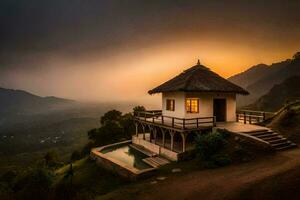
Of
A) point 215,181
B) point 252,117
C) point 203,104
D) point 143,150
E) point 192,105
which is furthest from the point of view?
point 143,150

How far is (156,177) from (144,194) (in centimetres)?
315

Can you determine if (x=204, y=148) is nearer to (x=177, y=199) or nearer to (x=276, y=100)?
(x=177, y=199)

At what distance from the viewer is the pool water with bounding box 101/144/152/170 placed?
70.9 ft

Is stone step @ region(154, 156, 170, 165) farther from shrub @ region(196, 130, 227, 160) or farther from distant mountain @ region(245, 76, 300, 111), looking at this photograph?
distant mountain @ region(245, 76, 300, 111)

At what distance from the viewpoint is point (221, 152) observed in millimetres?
17734

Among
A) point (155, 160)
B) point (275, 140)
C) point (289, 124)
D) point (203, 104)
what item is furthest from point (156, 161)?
point (289, 124)

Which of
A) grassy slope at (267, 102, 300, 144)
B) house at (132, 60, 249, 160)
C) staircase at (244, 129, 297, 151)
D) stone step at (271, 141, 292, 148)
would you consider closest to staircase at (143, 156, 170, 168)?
house at (132, 60, 249, 160)

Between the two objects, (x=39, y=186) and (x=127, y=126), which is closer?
(x=39, y=186)

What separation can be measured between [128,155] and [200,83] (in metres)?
10.4

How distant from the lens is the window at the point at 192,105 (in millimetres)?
23705

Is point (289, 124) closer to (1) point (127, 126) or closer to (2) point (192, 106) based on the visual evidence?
(2) point (192, 106)

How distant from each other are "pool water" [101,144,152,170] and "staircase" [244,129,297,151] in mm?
9436

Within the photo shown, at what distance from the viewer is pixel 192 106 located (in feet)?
78.3

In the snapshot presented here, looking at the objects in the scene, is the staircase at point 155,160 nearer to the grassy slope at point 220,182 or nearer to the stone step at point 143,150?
the stone step at point 143,150
